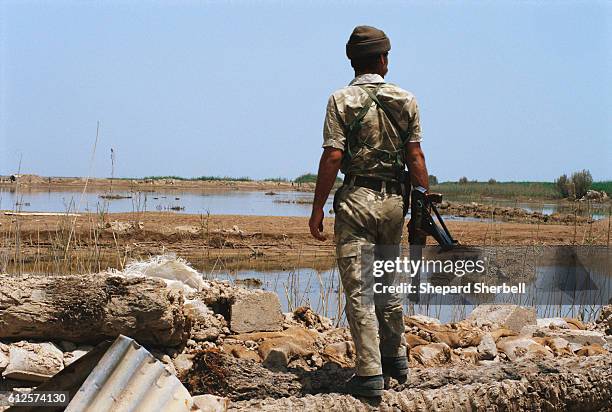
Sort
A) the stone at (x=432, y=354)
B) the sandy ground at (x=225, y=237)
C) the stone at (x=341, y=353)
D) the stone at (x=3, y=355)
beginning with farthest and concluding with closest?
the sandy ground at (x=225, y=237) → the stone at (x=432, y=354) → the stone at (x=341, y=353) → the stone at (x=3, y=355)

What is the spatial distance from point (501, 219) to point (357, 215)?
19844 millimetres

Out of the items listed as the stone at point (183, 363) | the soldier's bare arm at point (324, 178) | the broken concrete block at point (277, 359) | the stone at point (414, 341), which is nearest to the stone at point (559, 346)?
the stone at point (414, 341)

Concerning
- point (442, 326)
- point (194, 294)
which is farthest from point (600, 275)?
point (194, 294)

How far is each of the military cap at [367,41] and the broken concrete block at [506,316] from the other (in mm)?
3332

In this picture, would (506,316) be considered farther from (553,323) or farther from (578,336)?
(578,336)

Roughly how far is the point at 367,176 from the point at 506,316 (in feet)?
10.4

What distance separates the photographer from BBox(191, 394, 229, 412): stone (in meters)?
4.25

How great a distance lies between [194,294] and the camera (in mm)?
5969

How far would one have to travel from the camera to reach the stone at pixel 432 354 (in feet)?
18.7

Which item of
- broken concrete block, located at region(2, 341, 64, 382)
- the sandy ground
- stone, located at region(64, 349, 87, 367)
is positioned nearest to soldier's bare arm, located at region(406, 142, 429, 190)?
stone, located at region(64, 349, 87, 367)

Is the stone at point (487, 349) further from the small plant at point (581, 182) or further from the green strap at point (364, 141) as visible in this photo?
the small plant at point (581, 182)

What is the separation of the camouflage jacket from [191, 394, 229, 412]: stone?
4.96 feet

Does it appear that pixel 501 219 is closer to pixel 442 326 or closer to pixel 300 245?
pixel 300 245

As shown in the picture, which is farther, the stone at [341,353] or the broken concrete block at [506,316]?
the broken concrete block at [506,316]
